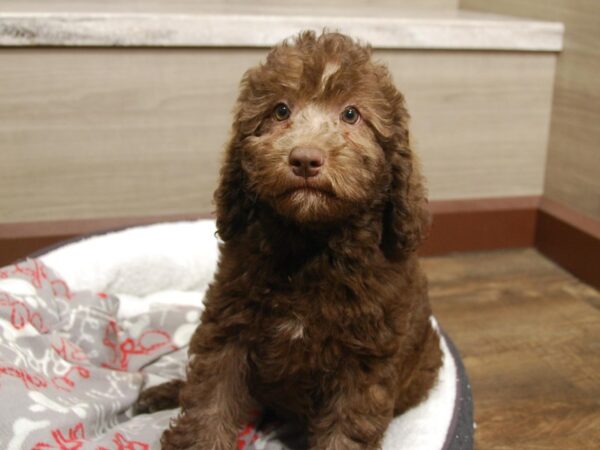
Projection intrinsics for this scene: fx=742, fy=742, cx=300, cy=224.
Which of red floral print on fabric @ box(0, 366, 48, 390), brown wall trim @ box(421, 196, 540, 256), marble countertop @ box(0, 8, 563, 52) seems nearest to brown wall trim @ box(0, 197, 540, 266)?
brown wall trim @ box(421, 196, 540, 256)

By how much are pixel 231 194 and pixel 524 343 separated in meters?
1.49

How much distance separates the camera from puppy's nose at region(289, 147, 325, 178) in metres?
1.33

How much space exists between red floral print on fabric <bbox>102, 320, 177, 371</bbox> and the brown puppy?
65 centimetres

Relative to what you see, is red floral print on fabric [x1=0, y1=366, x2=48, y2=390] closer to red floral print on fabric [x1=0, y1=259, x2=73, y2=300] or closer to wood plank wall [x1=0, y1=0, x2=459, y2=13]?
red floral print on fabric [x1=0, y1=259, x2=73, y2=300]

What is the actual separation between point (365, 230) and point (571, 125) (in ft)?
6.97

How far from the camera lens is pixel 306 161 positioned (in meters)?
1.33

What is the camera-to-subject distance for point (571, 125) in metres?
3.33

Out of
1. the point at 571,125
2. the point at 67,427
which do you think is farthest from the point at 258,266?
the point at 571,125

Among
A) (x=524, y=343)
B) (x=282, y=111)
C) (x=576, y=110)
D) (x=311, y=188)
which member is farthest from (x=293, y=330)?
(x=576, y=110)

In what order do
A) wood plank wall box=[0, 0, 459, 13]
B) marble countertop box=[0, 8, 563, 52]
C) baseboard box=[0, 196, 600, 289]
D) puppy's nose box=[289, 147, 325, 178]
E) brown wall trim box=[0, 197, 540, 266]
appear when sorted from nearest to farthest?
1. puppy's nose box=[289, 147, 325, 178]
2. marble countertop box=[0, 8, 563, 52]
3. wood plank wall box=[0, 0, 459, 13]
4. baseboard box=[0, 196, 600, 289]
5. brown wall trim box=[0, 197, 540, 266]

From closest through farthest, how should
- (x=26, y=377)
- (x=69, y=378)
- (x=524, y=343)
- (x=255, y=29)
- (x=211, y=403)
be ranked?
1. (x=211, y=403)
2. (x=26, y=377)
3. (x=69, y=378)
4. (x=524, y=343)
5. (x=255, y=29)

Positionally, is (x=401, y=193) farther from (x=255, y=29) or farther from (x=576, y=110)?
(x=576, y=110)

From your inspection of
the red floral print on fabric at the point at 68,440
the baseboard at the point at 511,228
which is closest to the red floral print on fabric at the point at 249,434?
the red floral print on fabric at the point at 68,440

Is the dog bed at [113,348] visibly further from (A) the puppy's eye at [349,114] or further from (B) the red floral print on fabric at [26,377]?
(A) the puppy's eye at [349,114]
